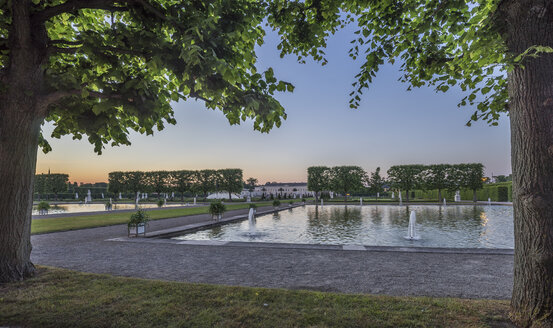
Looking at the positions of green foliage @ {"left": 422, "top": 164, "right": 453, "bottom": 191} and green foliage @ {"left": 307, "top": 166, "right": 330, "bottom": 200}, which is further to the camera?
green foliage @ {"left": 307, "top": 166, "right": 330, "bottom": 200}

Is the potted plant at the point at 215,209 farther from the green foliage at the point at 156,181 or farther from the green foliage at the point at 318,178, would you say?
the green foliage at the point at 156,181

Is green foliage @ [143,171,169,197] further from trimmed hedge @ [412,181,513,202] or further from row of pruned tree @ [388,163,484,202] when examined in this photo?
trimmed hedge @ [412,181,513,202]

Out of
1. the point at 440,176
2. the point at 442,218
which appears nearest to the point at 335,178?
the point at 440,176

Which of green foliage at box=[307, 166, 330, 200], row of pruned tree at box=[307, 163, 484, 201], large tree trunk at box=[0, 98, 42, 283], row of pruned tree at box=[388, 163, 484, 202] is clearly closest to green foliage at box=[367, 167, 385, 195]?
row of pruned tree at box=[307, 163, 484, 201]

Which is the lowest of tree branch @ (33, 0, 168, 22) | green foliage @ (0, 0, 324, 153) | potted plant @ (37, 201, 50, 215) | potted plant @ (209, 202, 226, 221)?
potted plant @ (37, 201, 50, 215)

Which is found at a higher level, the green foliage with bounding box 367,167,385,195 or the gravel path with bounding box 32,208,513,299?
the green foliage with bounding box 367,167,385,195

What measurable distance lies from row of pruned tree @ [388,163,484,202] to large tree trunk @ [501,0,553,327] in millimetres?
43955

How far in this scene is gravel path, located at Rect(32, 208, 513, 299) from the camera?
4.96 metres

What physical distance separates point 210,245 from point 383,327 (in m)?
6.98

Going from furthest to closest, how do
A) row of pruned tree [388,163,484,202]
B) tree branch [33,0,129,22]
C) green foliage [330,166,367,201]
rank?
green foliage [330,166,367,201] < row of pruned tree [388,163,484,202] < tree branch [33,0,129,22]

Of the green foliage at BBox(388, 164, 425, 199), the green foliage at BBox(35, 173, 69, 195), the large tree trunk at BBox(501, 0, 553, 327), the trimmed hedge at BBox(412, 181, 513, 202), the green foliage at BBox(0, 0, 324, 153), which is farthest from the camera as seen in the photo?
the green foliage at BBox(35, 173, 69, 195)

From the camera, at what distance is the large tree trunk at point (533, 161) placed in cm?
285

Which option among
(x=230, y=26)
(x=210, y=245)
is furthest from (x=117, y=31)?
(x=210, y=245)

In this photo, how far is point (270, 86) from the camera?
3.85 m
